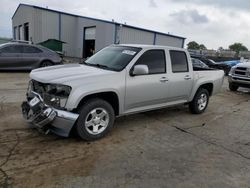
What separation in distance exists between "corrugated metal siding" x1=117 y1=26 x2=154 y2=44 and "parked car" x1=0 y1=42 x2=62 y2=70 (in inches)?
510

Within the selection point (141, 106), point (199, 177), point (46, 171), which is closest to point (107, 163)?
point (46, 171)

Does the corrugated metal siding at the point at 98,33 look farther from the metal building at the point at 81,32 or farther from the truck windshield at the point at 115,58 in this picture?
the truck windshield at the point at 115,58

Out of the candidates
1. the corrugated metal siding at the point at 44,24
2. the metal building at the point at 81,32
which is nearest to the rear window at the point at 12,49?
the metal building at the point at 81,32

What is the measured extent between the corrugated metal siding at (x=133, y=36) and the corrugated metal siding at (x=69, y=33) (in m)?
7.86

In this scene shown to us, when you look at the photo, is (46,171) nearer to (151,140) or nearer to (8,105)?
(151,140)

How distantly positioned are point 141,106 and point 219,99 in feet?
17.9

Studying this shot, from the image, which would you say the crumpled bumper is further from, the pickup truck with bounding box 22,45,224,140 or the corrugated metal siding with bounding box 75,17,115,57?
the corrugated metal siding with bounding box 75,17,115,57

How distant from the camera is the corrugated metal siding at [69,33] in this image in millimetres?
30856

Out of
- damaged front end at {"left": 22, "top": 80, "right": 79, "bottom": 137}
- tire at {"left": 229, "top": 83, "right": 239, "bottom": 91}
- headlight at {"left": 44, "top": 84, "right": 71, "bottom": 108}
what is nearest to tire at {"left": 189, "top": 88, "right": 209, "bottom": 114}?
damaged front end at {"left": 22, "top": 80, "right": 79, "bottom": 137}

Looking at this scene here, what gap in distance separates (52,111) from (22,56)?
993cm

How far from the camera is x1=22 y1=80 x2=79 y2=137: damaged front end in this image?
4.50m

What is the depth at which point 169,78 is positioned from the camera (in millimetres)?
6164

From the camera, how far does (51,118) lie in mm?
4488

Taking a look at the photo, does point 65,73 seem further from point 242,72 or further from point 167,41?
point 167,41
